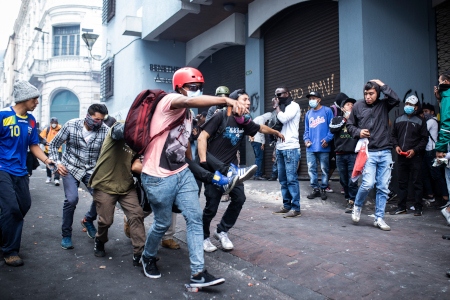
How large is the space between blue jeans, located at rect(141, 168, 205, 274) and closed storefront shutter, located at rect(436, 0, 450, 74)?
711cm

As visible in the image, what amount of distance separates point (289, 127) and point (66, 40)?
29.9 m

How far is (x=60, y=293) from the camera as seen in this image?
353cm

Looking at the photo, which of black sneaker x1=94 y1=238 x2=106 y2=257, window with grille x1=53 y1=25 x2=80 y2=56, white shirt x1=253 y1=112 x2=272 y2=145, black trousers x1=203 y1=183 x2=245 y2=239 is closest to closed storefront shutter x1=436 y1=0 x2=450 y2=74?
white shirt x1=253 y1=112 x2=272 y2=145

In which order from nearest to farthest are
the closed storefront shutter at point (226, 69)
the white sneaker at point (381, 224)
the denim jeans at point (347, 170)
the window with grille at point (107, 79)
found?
the white sneaker at point (381, 224) < the denim jeans at point (347, 170) < the closed storefront shutter at point (226, 69) < the window with grille at point (107, 79)

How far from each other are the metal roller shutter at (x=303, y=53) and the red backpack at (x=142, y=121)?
6135mm

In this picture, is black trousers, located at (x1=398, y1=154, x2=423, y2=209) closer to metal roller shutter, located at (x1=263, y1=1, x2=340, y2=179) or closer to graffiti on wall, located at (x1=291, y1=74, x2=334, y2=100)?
metal roller shutter, located at (x1=263, y1=1, x2=340, y2=179)

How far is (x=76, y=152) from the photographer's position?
517 centimetres

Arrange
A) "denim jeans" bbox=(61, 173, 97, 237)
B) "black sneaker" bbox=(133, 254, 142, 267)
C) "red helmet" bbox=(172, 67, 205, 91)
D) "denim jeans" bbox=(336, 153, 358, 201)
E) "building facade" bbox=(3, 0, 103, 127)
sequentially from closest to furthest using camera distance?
"red helmet" bbox=(172, 67, 205, 91) → "black sneaker" bbox=(133, 254, 142, 267) → "denim jeans" bbox=(61, 173, 97, 237) → "denim jeans" bbox=(336, 153, 358, 201) → "building facade" bbox=(3, 0, 103, 127)

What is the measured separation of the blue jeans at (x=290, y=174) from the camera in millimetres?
6293

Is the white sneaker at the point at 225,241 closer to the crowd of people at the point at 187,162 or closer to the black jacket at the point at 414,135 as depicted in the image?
the crowd of people at the point at 187,162

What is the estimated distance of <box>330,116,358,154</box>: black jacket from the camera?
7.11 m

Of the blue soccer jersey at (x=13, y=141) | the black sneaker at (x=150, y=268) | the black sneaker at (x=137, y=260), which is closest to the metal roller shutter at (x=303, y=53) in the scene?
the black sneaker at (x=137, y=260)

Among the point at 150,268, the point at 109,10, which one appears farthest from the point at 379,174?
the point at 109,10

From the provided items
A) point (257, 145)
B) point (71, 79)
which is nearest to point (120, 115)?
point (257, 145)
